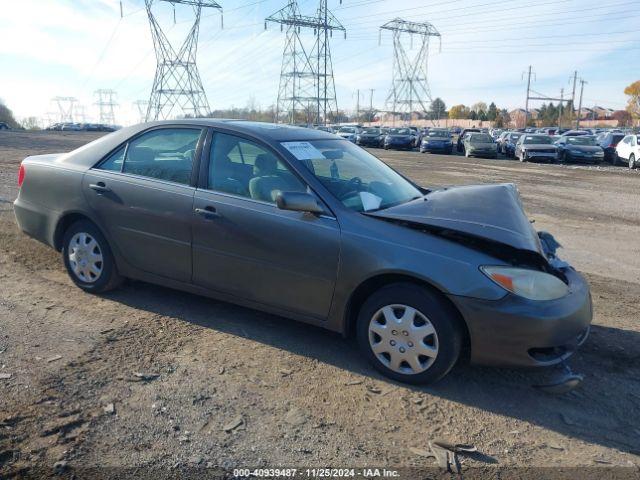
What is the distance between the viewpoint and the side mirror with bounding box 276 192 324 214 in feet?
11.8

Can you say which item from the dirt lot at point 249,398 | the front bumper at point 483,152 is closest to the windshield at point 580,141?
the front bumper at point 483,152

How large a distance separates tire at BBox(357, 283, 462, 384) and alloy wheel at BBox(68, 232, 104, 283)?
2465 mm

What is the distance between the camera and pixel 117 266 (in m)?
4.64

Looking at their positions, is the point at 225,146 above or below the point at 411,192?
above

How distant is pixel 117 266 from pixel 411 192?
255cm

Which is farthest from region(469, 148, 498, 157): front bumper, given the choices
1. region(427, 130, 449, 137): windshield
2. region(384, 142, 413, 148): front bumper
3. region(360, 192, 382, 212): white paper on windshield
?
region(360, 192, 382, 212): white paper on windshield

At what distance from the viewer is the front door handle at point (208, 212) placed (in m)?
4.03

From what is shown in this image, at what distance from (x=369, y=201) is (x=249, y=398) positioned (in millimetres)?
1599

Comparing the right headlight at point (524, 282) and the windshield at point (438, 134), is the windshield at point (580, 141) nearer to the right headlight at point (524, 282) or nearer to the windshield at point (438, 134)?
the windshield at point (438, 134)

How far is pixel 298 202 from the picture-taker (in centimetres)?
360

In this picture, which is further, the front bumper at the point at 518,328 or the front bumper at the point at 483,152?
the front bumper at the point at 483,152

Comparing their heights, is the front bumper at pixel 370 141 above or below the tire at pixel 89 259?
above

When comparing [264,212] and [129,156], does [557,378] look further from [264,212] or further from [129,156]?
[129,156]

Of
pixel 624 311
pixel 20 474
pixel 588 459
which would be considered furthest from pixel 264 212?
pixel 624 311
